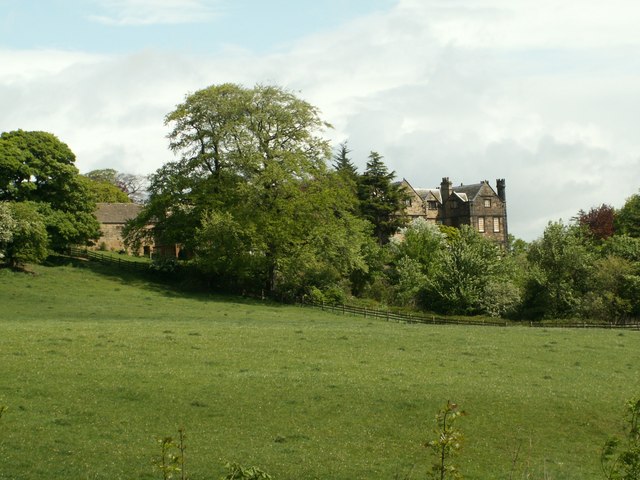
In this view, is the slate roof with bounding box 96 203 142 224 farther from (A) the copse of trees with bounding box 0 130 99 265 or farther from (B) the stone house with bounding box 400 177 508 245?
(B) the stone house with bounding box 400 177 508 245

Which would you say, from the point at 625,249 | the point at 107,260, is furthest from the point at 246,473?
the point at 107,260

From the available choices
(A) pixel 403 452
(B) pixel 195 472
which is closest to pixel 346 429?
(A) pixel 403 452

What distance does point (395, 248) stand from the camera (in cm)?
Result: 9181

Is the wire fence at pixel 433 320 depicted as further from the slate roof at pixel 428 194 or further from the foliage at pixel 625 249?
the slate roof at pixel 428 194

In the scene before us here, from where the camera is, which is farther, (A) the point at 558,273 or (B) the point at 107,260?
(B) the point at 107,260

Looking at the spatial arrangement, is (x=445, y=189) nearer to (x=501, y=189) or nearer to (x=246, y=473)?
(x=501, y=189)

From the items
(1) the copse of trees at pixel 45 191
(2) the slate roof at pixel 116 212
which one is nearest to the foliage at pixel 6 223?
(1) the copse of trees at pixel 45 191

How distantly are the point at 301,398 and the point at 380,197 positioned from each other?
239 feet

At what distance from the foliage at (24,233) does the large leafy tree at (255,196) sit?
10782 mm

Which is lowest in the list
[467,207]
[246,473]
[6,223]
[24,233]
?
[246,473]

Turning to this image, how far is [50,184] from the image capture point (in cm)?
7844

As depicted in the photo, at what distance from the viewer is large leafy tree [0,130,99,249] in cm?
7631

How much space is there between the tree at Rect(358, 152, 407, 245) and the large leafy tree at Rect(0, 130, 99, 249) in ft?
111

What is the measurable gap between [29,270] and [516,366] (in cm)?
5131
